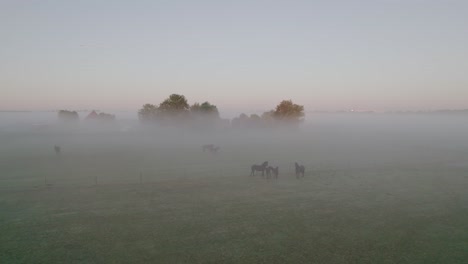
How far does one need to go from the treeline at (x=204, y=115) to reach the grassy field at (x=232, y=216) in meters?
59.0

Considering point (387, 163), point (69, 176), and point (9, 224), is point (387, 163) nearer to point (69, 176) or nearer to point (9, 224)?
point (69, 176)

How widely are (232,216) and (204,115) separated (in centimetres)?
7752

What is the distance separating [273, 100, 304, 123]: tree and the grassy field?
68.4 metres

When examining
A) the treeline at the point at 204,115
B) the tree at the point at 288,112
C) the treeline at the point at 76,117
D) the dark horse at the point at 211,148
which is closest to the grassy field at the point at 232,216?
the dark horse at the point at 211,148

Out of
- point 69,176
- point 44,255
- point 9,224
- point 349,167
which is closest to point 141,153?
point 69,176

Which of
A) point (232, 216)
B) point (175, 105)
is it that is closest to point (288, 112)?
point (175, 105)

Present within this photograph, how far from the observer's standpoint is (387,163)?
38.4 m

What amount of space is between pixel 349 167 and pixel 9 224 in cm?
2992

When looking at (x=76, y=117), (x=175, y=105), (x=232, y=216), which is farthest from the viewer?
(x=76, y=117)

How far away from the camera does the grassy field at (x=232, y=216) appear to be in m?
13.5

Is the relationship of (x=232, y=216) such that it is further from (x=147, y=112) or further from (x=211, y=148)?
(x=147, y=112)

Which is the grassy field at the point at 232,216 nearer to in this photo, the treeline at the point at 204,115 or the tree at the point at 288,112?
the treeline at the point at 204,115

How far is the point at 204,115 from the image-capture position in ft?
310

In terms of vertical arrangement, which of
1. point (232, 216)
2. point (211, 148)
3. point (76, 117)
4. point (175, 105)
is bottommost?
point (232, 216)
